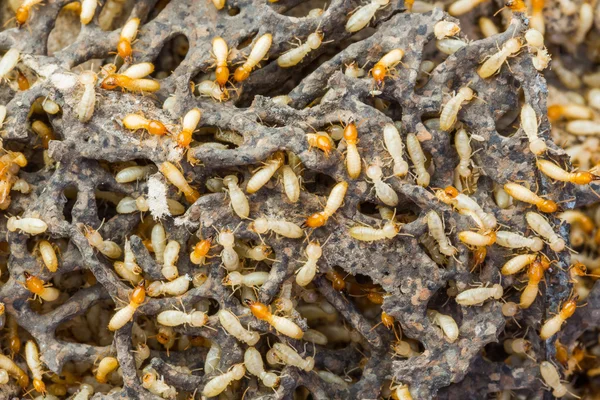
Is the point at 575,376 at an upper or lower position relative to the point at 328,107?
lower

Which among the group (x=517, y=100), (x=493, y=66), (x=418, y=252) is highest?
(x=493, y=66)

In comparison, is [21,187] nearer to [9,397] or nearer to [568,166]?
[9,397]

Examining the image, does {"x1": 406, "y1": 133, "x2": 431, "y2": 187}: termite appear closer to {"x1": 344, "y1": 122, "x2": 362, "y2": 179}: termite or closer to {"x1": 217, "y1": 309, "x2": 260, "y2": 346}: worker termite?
{"x1": 344, "y1": 122, "x2": 362, "y2": 179}: termite

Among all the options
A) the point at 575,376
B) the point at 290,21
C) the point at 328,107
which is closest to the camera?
the point at 328,107

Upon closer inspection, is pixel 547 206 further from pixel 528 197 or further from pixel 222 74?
pixel 222 74

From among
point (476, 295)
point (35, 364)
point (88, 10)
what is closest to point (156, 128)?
point (88, 10)

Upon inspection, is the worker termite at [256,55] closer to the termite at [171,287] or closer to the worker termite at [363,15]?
the worker termite at [363,15]

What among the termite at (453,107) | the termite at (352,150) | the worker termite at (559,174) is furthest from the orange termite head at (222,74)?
the worker termite at (559,174)

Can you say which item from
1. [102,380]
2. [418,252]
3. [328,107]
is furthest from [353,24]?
[102,380]
